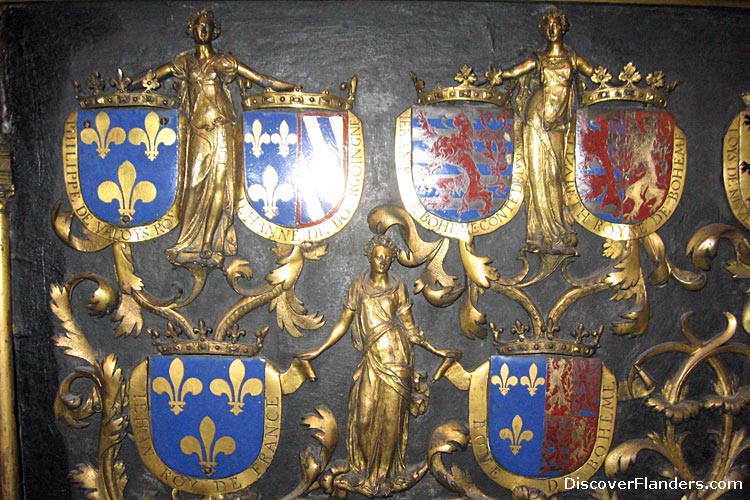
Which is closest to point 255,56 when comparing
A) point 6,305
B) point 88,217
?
point 88,217

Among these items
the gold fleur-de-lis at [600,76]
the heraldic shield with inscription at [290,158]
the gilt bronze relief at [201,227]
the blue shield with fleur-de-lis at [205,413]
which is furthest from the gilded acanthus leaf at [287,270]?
the gold fleur-de-lis at [600,76]

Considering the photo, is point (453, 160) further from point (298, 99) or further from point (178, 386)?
point (178, 386)

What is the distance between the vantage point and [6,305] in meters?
3.35

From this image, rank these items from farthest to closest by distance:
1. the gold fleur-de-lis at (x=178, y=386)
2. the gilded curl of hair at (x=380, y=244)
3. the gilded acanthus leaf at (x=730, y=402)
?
the gilded acanthus leaf at (x=730, y=402)
the gold fleur-de-lis at (x=178, y=386)
the gilded curl of hair at (x=380, y=244)

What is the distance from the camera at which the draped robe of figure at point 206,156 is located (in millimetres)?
3236

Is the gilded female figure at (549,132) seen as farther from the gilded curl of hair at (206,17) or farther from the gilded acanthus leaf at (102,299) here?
the gilded acanthus leaf at (102,299)

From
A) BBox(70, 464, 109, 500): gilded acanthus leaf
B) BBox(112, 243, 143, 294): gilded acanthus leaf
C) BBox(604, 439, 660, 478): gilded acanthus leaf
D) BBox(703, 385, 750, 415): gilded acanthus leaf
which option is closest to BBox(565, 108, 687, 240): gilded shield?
BBox(703, 385, 750, 415): gilded acanthus leaf

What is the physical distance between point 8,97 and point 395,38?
1892 mm

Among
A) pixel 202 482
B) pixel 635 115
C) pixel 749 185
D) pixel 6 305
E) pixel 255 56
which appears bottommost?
pixel 202 482

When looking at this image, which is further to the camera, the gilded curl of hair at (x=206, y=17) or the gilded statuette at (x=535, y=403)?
the gilded statuette at (x=535, y=403)

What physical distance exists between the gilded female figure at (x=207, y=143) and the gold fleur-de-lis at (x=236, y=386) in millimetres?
518

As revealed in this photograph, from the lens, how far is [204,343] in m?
3.30

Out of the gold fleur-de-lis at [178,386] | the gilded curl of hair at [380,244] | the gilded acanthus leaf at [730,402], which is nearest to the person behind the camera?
the gilded curl of hair at [380,244]

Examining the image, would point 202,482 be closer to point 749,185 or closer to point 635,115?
point 635,115
